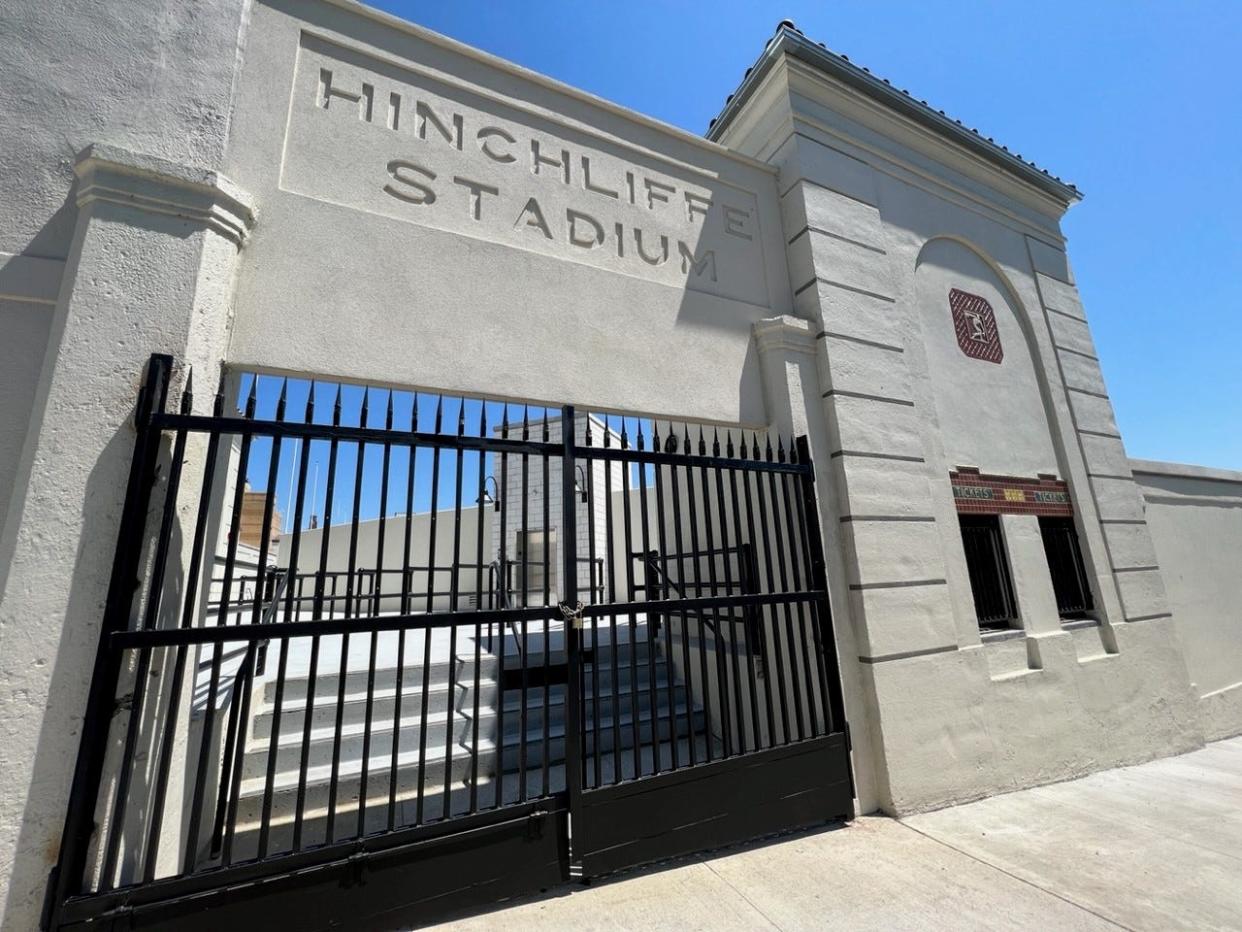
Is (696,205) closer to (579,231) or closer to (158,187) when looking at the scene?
(579,231)

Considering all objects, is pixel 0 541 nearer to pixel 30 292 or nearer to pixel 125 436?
pixel 125 436

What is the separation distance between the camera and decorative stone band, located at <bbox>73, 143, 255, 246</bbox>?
2.70 m

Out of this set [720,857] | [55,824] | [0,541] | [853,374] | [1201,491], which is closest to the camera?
[55,824]

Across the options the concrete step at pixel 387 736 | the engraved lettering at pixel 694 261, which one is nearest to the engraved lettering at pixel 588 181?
the engraved lettering at pixel 694 261

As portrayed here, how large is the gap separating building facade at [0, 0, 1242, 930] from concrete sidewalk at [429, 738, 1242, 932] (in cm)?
45

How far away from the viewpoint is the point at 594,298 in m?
3.96

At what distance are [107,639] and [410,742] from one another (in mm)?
2368

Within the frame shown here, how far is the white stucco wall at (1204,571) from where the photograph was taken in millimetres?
6254

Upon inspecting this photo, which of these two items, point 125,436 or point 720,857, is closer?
point 125,436

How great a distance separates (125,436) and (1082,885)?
17.1ft

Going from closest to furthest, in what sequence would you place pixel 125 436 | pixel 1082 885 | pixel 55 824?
pixel 55 824 → pixel 125 436 → pixel 1082 885

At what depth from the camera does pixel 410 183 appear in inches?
143

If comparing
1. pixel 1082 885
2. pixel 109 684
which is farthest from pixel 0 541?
pixel 1082 885

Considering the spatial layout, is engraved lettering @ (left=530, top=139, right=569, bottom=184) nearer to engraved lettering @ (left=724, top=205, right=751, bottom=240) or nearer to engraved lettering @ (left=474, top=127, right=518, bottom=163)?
engraved lettering @ (left=474, top=127, right=518, bottom=163)
